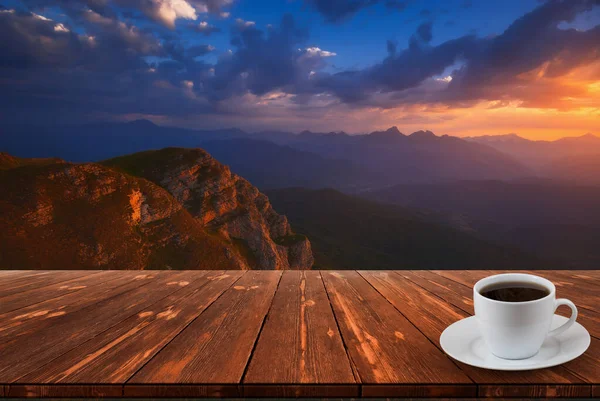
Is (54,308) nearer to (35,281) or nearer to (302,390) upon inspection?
(35,281)

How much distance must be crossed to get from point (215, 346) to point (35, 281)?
2.74m

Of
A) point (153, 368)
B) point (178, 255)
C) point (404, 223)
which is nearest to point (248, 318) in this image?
point (153, 368)

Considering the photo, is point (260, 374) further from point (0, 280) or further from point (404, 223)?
point (404, 223)

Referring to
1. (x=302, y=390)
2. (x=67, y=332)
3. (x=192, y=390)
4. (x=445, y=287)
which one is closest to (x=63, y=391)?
(x=192, y=390)

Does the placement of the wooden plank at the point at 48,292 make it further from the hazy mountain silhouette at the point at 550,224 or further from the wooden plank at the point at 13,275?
the hazy mountain silhouette at the point at 550,224

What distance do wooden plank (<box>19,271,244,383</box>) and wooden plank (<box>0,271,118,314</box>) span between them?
1010 mm

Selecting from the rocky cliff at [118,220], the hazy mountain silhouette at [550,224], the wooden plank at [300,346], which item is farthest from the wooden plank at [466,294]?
the hazy mountain silhouette at [550,224]

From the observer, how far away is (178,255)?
46.3 metres

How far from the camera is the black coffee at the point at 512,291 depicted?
1493mm

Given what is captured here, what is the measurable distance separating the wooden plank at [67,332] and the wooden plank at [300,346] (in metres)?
0.99

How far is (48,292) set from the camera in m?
2.85

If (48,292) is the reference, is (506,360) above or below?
above

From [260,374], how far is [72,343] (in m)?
1.14

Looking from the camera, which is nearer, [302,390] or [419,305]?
[302,390]
